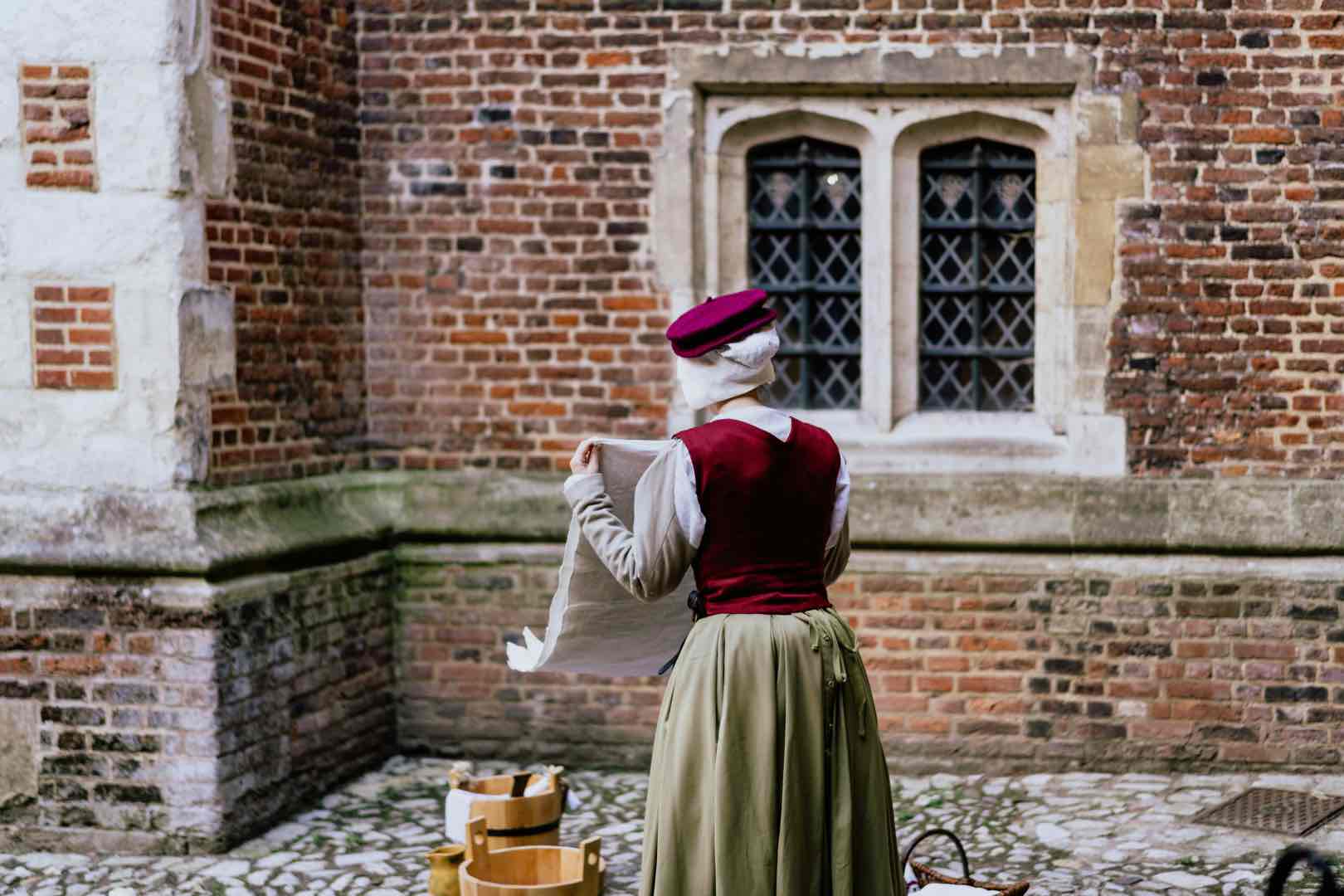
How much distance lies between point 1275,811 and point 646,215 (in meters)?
3.81

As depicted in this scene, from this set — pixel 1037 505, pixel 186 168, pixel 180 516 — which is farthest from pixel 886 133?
pixel 180 516

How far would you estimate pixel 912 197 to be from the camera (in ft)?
23.2

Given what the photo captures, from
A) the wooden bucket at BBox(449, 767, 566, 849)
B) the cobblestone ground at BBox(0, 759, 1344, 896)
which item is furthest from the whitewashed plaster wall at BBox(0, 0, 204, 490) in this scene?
the wooden bucket at BBox(449, 767, 566, 849)

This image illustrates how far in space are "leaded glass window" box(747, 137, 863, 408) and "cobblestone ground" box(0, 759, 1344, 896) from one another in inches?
77.6

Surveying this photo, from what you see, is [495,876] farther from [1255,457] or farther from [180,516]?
[1255,457]

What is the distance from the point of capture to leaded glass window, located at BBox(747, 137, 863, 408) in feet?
23.4

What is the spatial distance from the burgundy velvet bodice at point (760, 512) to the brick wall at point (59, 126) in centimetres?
313

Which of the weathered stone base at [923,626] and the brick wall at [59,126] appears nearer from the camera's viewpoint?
the brick wall at [59,126]

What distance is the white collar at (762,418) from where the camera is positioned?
3.79 metres

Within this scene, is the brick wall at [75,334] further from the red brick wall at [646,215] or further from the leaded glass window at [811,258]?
the leaded glass window at [811,258]

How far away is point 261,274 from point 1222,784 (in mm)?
4790

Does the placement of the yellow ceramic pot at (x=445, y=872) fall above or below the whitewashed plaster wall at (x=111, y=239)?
below

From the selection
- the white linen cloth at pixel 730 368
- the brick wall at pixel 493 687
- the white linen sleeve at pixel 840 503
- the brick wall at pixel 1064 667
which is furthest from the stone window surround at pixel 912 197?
the white linen cloth at pixel 730 368

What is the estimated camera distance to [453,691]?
282 inches
